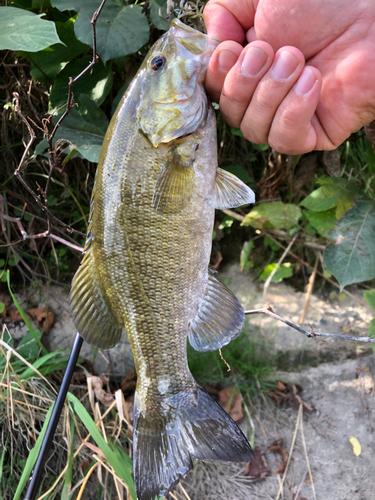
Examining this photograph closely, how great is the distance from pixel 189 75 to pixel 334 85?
53cm

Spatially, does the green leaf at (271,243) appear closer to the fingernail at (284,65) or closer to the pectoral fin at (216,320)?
the pectoral fin at (216,320)

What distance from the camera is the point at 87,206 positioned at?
2.64m

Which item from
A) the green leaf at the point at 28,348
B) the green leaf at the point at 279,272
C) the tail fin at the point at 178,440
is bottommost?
the green leaf at the point at 28,348

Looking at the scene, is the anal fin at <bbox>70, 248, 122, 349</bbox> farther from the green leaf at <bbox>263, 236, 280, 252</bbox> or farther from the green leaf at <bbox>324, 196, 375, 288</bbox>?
the green leaf at <bbox>263, 236, 280, 252</bbox>

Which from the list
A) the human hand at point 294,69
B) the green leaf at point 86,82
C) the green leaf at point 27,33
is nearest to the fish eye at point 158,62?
the human hand at point 294,69

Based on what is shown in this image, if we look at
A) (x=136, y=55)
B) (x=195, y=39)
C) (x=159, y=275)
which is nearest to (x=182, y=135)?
(x=195, y=39)

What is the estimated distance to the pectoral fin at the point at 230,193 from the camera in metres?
1.28

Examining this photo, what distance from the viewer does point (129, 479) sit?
179 centimetres

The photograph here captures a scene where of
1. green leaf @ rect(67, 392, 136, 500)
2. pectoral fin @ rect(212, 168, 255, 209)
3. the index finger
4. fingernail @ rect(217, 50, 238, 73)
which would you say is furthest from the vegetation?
pectoral fin @ rect(212, 168, 255, 209)

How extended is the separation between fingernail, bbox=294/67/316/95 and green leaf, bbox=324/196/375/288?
1.04 meters

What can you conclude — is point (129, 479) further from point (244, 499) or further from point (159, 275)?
point (159, 275)

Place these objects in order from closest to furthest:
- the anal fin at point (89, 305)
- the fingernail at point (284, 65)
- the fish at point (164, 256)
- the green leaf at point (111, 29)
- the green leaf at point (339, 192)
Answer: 1. the fingernail at point (284, 65)
2. the fish at point (164, 256)
3. the anal fin at point (89, 305)
4. the green leaf at point (111, 29)
5. the green leaf at point (339, 192)

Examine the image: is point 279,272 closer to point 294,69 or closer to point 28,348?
point 294,69

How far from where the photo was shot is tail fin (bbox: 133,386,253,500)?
1292 mm
